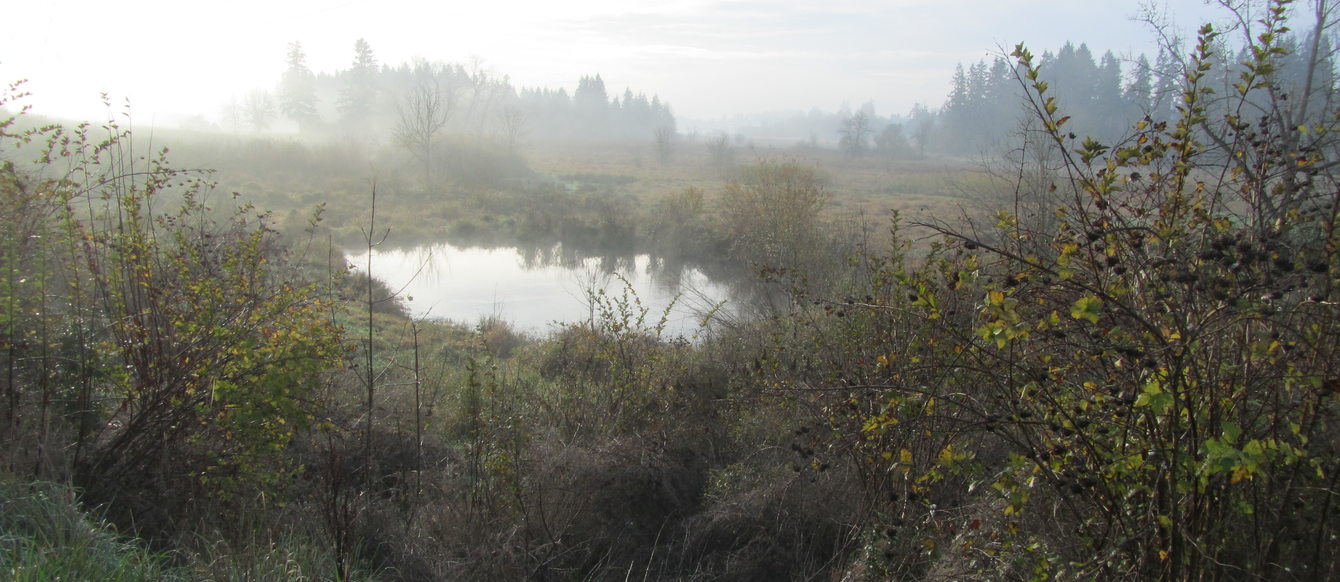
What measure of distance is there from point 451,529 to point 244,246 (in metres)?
2.35

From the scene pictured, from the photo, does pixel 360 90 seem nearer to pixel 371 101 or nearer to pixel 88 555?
pixel 371 101

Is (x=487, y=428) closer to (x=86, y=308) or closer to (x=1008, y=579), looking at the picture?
(x=86, y=308)

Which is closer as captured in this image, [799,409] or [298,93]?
[799,409]

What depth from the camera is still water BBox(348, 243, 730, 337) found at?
54.2ft

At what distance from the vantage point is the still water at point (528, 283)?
1653 centimetres

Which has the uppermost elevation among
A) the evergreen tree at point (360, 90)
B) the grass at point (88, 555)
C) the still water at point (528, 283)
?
the evergreen tree at point (360, 90)

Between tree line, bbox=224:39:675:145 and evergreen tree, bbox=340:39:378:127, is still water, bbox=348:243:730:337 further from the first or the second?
evergreen tree, bbox=340:39:378:127

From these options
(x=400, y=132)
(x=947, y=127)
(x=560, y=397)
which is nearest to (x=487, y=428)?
(x=560, y=397)

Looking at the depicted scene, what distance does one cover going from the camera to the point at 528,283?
2095cm

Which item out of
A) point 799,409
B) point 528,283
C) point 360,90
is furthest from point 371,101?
point 799,409

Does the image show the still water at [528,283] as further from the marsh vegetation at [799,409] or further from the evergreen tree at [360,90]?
the evergreen tree at [360,90]

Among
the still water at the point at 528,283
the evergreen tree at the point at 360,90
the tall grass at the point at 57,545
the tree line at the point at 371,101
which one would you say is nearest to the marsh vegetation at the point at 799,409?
the tall grass at the point at 57,545

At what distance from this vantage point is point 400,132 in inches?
1593

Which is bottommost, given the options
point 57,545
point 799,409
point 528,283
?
point 528,283
